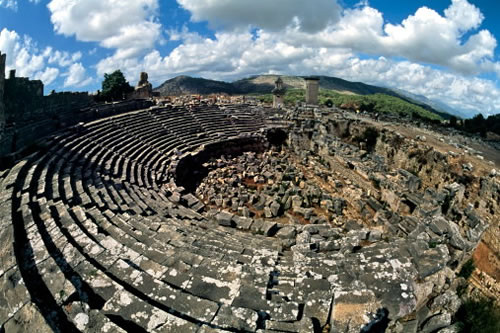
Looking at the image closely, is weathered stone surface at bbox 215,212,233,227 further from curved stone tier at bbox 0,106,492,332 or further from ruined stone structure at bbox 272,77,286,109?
ruined stone structure at bbox 272,77,286,109

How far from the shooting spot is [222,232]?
34.7 feet

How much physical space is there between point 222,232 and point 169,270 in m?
4.84

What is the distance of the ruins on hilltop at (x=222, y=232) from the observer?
14.5ft

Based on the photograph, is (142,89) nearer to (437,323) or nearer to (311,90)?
(311,90)

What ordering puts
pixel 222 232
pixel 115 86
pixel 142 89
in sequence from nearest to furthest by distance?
pixel 222 232 → pixel 115 86 → pixel 142 89

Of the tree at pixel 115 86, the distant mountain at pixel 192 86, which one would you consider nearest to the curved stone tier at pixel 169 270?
the tree at pixel 115 86

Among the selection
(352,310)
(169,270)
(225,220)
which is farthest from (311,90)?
(352,310)

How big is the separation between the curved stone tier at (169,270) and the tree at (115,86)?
23.8 meters

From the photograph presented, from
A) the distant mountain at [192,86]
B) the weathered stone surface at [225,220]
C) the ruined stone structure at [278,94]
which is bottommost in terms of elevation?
the weathered stone surface at [225,220]

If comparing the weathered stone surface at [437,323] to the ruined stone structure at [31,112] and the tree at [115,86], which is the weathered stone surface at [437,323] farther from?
the tree at [115,86]

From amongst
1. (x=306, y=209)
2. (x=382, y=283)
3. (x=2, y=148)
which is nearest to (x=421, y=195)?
(x=306, y=209)

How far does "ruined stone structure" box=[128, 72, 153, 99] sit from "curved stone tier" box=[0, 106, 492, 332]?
82.6 feet

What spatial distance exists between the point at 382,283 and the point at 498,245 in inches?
453

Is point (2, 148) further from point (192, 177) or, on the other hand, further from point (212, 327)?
point (212, 327)
